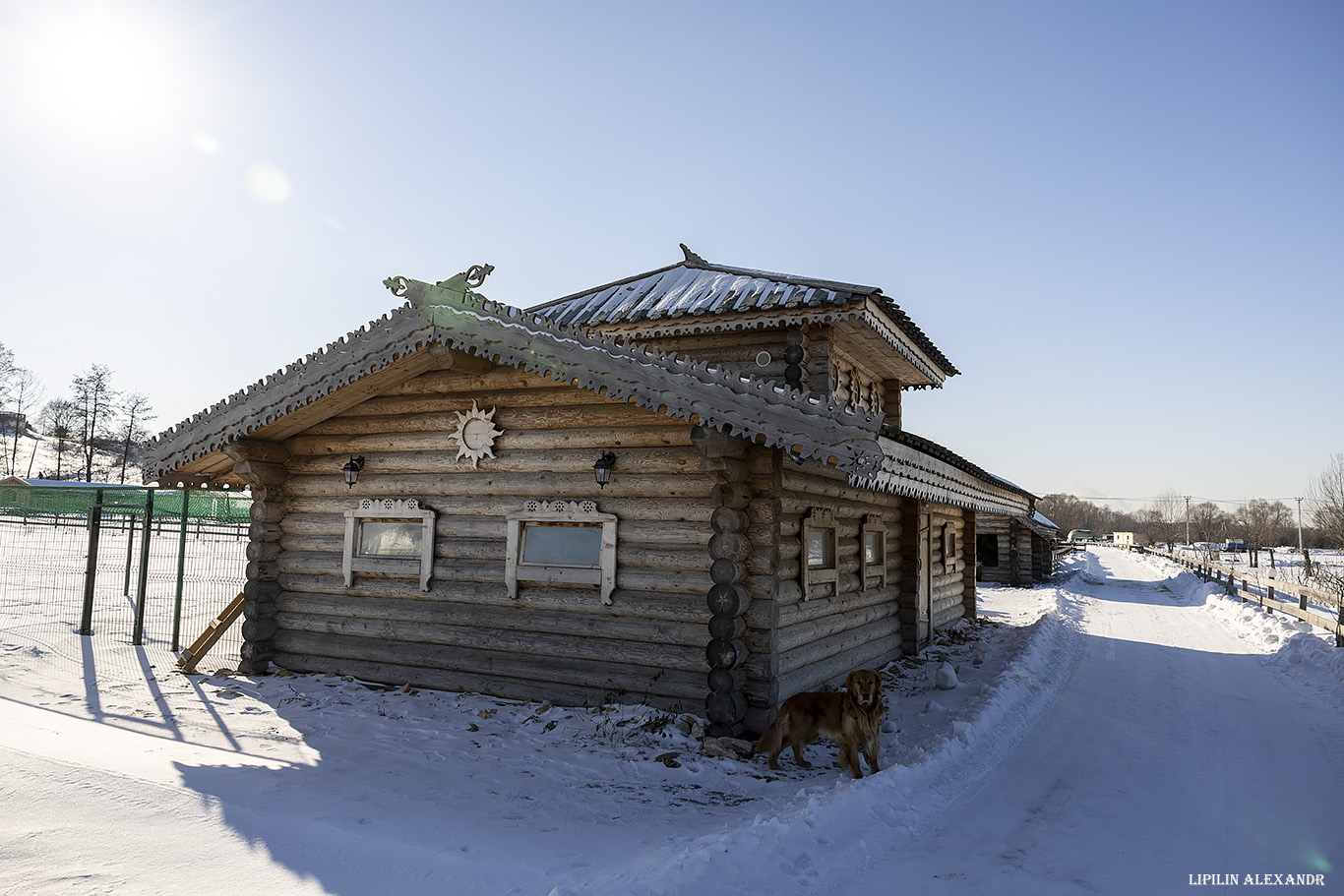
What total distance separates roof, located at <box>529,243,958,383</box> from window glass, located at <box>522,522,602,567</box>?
5730 millimetres

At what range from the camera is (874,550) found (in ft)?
38.9

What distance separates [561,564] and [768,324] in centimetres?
611

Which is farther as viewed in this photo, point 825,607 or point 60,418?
point 60,418

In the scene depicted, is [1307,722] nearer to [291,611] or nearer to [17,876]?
[17,876]

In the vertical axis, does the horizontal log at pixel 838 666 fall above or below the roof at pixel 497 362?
below

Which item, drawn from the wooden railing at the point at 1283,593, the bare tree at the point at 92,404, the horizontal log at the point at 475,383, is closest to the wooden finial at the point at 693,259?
the horizontal log at the point at 475,383

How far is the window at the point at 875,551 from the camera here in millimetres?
11047

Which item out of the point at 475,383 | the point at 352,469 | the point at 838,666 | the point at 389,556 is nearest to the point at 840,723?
the point at 838,666

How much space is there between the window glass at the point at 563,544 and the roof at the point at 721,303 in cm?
573

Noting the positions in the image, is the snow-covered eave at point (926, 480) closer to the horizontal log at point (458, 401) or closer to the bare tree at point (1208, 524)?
the horizontal log at point (458, 401)

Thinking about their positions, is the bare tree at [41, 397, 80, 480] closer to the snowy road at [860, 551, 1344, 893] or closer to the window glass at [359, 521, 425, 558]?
the window glass at [359, 521, 425, 558]

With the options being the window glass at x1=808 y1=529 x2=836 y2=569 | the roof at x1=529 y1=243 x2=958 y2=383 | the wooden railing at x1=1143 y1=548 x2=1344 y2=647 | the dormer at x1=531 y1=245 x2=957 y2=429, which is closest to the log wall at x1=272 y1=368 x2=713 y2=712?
the window glass at x1=808 y1=529 x2=836 y2=569

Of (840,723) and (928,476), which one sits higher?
(928,476)

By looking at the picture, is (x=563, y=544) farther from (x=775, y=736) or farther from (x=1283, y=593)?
(x=1283, y=593)
